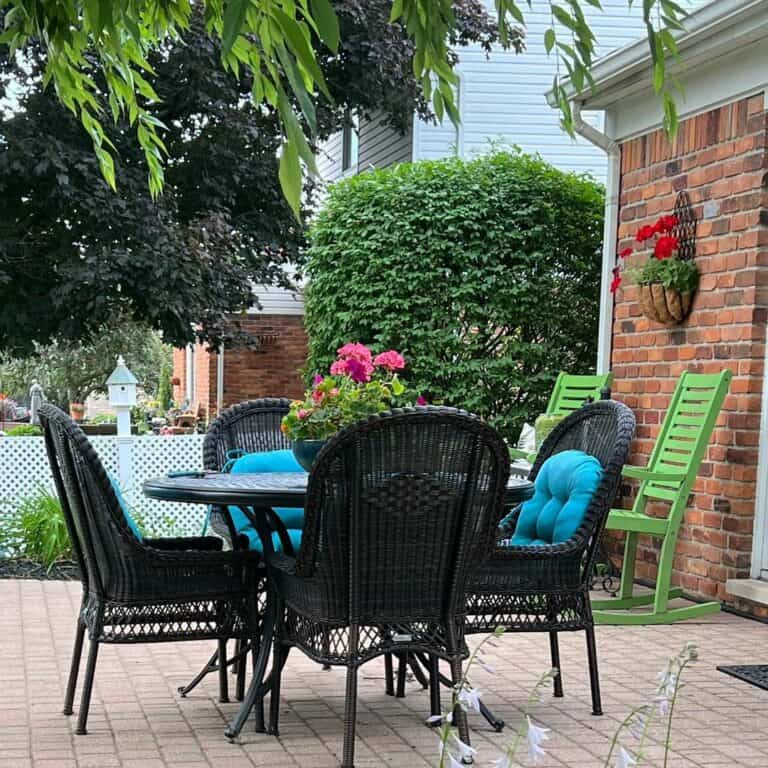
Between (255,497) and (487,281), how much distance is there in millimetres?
5575

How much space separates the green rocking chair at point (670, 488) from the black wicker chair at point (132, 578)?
2497mm

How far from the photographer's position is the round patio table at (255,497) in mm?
3725

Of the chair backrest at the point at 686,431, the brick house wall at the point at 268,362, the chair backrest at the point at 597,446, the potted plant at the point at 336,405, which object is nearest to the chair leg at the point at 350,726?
the potted plant at the point at 336,405

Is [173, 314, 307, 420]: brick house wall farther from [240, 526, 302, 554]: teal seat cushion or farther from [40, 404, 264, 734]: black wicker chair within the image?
[40, 404, 264, 734]: black wicker chair

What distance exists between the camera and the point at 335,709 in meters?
4.36

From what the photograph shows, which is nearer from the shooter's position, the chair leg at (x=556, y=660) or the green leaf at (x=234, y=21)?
the green leaf at (x=234, y=21)

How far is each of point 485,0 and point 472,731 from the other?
13.8 m

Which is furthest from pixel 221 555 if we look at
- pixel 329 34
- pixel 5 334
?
pixel 5 334

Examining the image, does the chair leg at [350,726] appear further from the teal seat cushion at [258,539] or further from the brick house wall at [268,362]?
the brick house wall at [268,362]

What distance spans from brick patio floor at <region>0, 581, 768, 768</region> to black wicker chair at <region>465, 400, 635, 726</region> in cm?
33

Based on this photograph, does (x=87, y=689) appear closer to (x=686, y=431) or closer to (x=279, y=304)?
(x=686, y=431)

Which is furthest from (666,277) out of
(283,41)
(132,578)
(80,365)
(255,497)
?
(80,365)

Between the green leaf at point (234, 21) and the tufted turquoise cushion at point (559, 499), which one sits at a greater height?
the green leaf at point (234, 21)

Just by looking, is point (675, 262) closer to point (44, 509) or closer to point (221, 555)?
point (221, 555)
